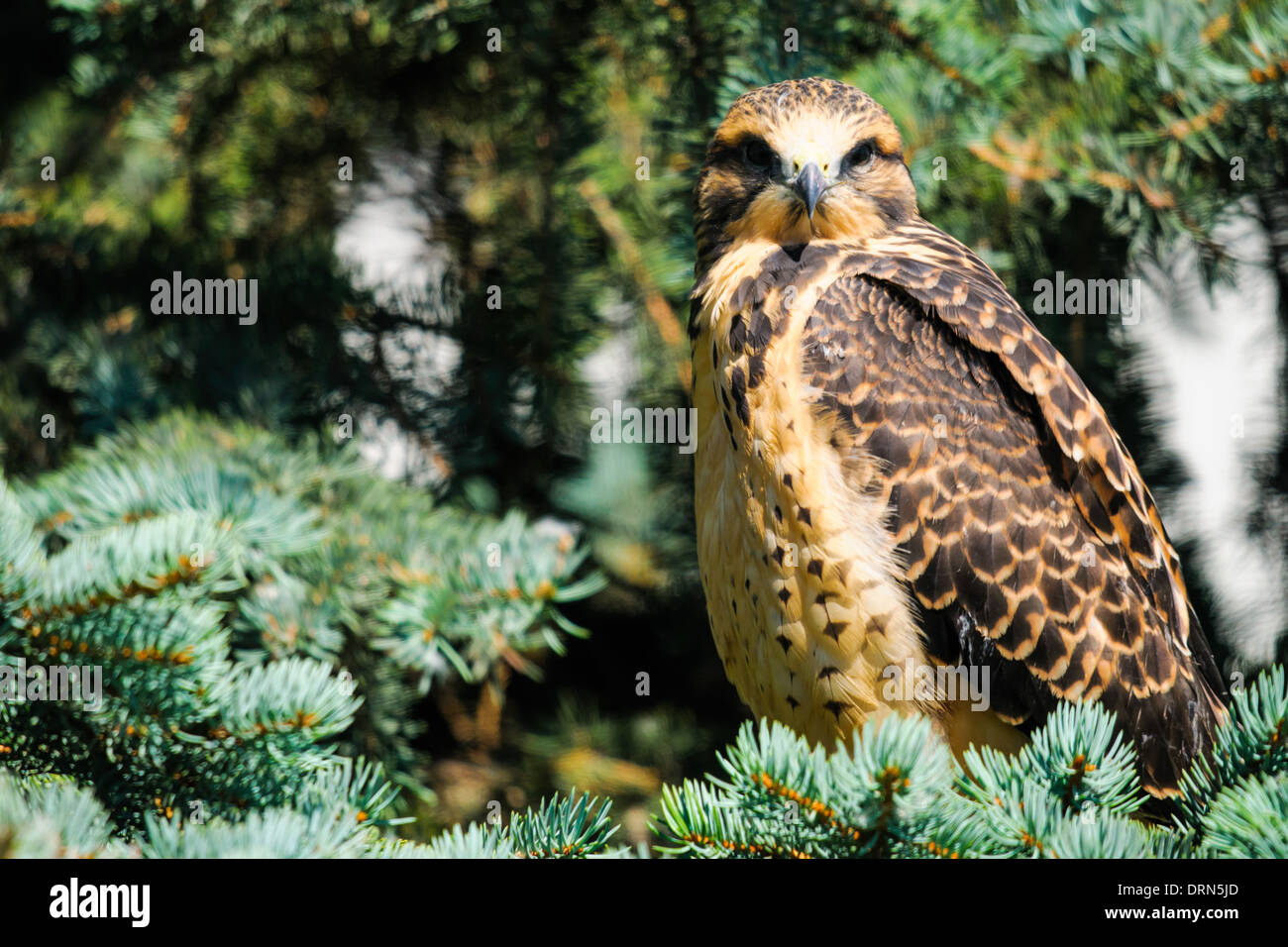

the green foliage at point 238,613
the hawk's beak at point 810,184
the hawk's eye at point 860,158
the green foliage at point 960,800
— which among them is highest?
the hawk's eye at point 860,158

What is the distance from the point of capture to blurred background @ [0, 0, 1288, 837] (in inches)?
143

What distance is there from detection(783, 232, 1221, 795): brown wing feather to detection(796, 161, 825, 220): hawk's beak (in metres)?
0.17

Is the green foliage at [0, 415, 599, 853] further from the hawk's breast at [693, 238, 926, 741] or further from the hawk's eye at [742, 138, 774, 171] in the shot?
the hawk's eye at [742, 138, 774, 171]

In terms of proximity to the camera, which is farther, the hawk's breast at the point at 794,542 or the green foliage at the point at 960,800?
the hawk's breast at the point at 794,542

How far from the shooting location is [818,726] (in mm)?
2816

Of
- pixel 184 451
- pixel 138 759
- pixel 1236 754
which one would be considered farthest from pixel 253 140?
pixel 1236 754

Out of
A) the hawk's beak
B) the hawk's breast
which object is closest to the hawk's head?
the hawk's beak

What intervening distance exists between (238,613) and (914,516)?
1.91 m

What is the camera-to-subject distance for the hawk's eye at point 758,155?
10.7 ft

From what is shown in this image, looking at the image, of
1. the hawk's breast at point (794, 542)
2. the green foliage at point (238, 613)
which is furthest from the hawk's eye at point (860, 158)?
the green foliage at point (238, 613)

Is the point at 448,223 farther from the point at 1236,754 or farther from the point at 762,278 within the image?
the point at 1236,754

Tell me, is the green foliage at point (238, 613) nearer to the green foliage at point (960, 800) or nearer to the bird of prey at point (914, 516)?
the bird of prey at point (914, 516)

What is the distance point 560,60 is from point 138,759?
2.79 meters

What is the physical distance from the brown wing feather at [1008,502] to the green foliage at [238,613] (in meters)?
0.94
